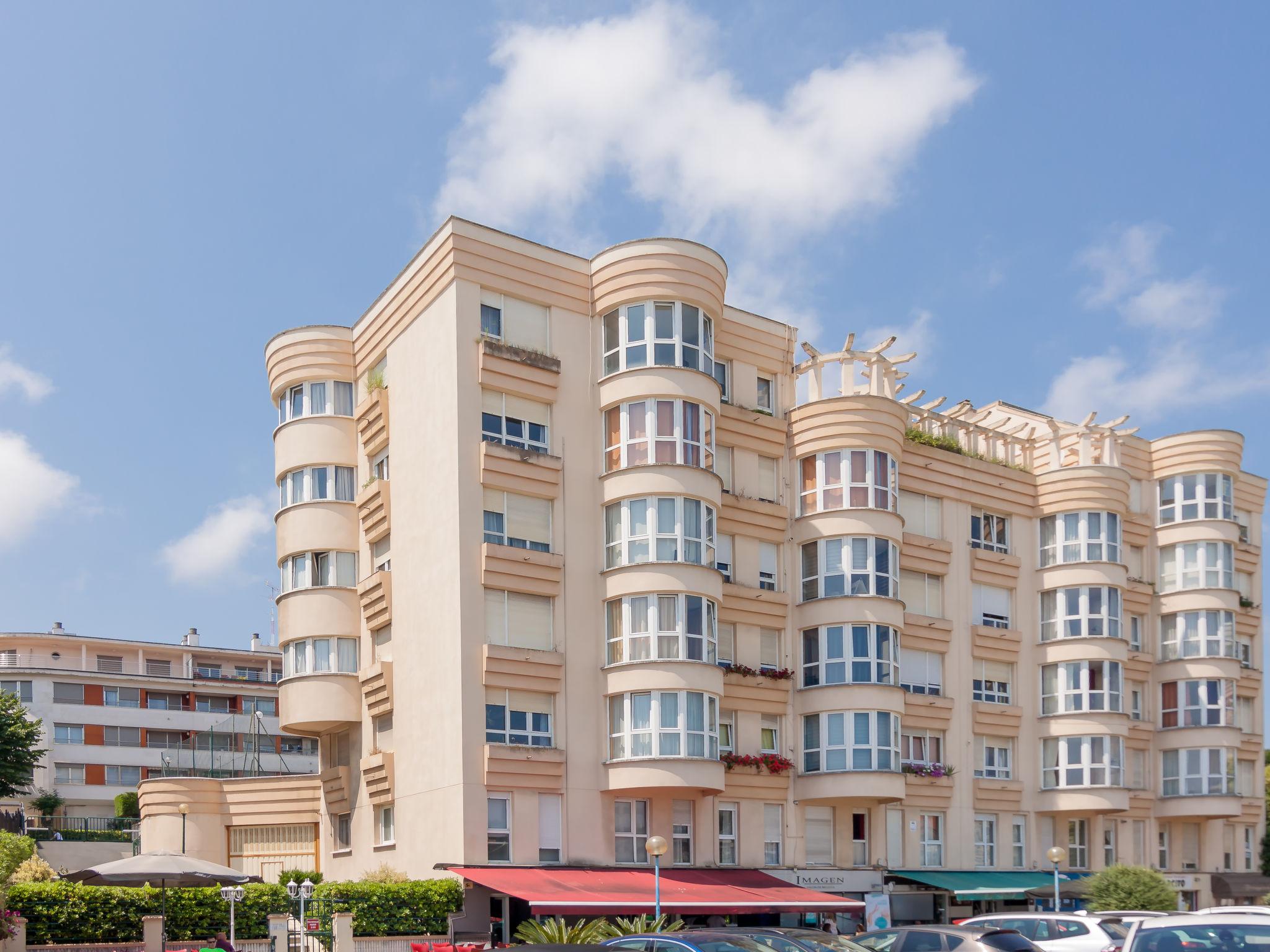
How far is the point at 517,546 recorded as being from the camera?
1387 inches

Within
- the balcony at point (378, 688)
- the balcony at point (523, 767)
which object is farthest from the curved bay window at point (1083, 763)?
the balcony at point (378, 688)

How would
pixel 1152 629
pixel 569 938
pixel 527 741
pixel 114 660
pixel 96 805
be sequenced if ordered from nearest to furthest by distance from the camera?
pixel 569 938 → pixel 527 741 → pixel 1152 629 → pixel 96 805 → pixel 114 660

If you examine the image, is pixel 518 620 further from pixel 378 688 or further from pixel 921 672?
pixel 921 672

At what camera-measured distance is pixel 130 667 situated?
8262 cm

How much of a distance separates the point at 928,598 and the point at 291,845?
2031 cm

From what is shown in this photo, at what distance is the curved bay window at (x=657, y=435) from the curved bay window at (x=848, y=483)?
478 cm

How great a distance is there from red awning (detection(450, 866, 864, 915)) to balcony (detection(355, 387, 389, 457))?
11.9 metres

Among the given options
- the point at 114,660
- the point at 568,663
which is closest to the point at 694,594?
the point at 568,663

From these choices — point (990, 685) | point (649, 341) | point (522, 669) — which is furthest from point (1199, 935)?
point (990, 685)

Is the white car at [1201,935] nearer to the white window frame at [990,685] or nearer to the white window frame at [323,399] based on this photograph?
the white window frame at [323,399]

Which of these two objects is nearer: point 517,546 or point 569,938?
point 569,938

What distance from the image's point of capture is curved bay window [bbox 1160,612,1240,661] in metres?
49.0

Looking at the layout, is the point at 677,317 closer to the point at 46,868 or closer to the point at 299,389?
the point at 299,389

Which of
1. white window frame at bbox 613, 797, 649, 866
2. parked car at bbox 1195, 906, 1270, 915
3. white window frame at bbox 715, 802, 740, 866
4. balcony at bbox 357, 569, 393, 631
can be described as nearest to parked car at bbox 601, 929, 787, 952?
parked car at bbox 1195, 906, 1270, 915
